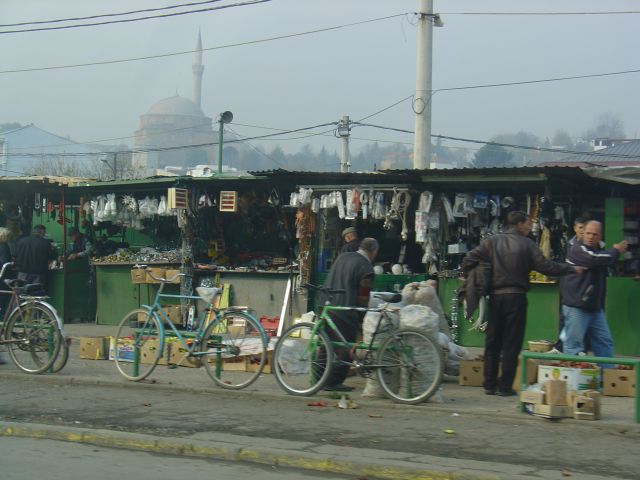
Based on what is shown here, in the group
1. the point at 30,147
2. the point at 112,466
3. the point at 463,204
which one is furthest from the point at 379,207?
the point at 30,147

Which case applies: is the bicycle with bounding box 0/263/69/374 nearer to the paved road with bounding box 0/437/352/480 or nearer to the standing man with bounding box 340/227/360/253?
the paved road with bounding box 0/437/352/480

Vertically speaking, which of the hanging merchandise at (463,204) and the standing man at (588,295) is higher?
the hanging merchandise at (463,204)

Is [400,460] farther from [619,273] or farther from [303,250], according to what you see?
[303,250]

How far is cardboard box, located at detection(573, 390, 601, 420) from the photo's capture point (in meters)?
7.72

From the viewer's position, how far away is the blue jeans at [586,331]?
958 centimetres

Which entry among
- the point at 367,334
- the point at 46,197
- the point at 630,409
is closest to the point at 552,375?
the point at 630,409

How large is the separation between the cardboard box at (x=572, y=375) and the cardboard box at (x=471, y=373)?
1476 mm

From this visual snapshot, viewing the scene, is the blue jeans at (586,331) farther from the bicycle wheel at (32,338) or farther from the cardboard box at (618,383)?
the bicycle wheel at (32,338)

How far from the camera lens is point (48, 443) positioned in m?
7.32

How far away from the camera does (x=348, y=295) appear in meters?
9.40

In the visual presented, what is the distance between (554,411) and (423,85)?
13.7 metres

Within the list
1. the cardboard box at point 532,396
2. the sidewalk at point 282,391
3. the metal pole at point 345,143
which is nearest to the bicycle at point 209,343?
the sidewalk at point 282,391

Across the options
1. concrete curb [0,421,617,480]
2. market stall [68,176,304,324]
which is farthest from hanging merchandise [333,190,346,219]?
concrete curb [0,421,617,480]

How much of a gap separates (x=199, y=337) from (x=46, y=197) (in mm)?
10089
